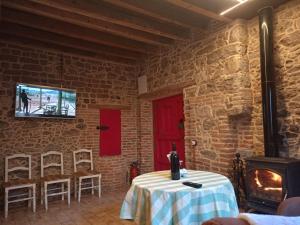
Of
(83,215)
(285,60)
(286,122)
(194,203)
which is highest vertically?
(285,60)

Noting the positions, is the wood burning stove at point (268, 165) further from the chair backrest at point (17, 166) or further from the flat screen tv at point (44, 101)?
the chair backrest at point (17, 166)

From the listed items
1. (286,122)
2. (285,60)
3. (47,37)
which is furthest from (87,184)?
(285,60)

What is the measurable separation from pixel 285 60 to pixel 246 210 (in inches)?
83.8

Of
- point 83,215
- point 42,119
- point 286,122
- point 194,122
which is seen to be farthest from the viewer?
point 42,119

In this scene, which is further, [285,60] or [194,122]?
[194,122]

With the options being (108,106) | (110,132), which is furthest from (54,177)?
(108,106)

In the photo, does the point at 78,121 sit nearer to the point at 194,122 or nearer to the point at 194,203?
the point at 194,122

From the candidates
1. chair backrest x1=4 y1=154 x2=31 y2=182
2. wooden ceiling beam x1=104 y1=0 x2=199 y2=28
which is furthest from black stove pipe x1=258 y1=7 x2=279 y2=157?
chair backrest x1=4 y1=154 x2=31 y2=182

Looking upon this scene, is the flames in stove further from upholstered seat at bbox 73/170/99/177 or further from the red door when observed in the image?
upholstered seat at bbox 73/170/99/177

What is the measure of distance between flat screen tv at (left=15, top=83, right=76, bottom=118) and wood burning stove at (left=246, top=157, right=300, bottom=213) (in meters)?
3.54

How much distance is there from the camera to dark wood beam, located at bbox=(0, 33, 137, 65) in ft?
14.4

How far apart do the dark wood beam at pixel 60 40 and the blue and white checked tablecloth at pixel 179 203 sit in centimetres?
347

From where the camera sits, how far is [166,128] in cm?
A: 534

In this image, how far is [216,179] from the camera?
2.37 metres
